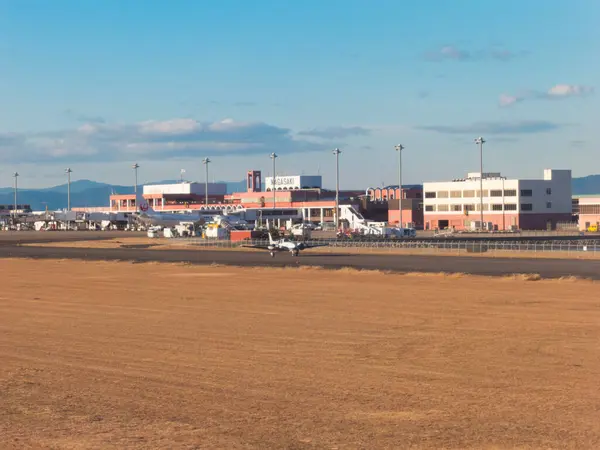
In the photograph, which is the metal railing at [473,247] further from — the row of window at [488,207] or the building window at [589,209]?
the building window at [589,209]

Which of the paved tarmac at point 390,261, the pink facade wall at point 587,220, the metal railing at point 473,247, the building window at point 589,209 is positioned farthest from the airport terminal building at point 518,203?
the paved tarmac at point 390,261

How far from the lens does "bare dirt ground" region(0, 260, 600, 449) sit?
61.7 ft

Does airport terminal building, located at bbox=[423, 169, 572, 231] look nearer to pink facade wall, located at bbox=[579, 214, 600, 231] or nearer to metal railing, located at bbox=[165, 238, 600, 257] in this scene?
pink facade wall, located at bbox=[579, 214, 600, 231]

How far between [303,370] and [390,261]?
5876 centimetres

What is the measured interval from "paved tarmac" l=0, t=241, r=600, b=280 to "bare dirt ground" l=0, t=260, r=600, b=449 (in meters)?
18.5

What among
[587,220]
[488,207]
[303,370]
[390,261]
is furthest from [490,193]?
[303,370]

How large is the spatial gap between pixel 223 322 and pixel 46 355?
10445 mm

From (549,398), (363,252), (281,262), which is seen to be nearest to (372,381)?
(549,398)

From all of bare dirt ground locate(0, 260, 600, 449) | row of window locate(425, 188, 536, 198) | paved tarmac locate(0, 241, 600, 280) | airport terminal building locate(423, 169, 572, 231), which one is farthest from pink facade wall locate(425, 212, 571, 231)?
bare dirt ground locate(0, 260, 600, 449)

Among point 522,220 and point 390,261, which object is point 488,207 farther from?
point 390,261

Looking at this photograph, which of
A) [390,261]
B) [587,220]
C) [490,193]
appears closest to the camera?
[390,261]

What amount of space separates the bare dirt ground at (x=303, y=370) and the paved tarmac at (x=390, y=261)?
18452mm

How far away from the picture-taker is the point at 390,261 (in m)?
84.4

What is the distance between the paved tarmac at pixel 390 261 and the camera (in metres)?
69.5
